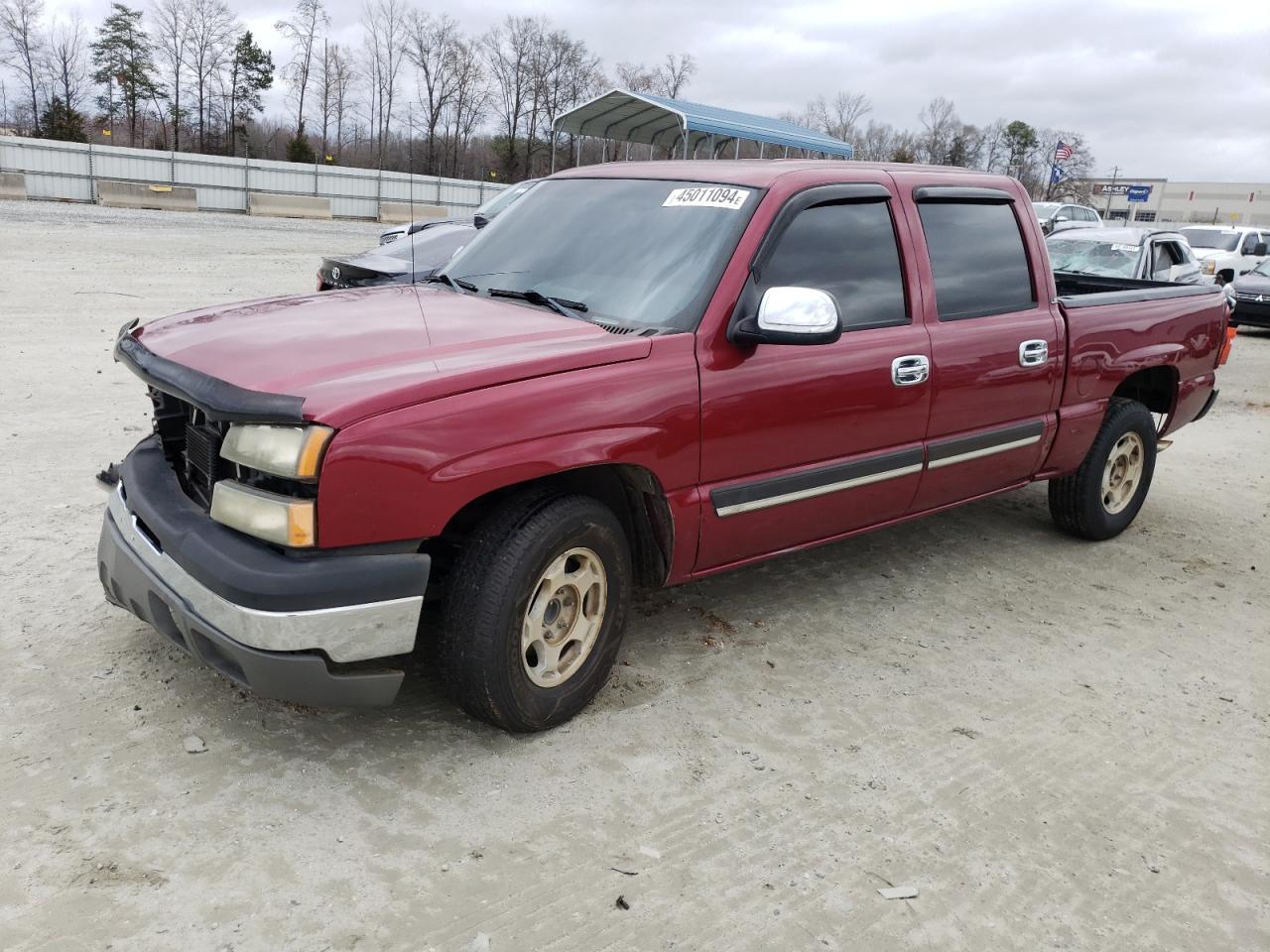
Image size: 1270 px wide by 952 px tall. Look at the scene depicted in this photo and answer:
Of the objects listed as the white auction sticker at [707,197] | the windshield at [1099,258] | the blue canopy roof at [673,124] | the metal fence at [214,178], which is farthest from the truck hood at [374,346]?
the metal fence at [214,178]

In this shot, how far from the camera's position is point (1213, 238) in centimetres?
2206

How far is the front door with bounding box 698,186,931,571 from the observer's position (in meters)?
3.47

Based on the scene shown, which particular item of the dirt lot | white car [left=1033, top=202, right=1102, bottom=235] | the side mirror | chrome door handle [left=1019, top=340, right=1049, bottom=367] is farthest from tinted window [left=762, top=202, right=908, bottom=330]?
white car [left=1033, top=202, right=1102, bottom=235]

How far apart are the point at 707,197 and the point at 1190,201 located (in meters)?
111

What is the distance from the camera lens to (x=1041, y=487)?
6.71m

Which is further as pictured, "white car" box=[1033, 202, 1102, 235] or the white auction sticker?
"white car" box=[1033, 202, 1102, 235]

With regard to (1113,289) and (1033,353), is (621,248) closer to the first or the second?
(1033,353)

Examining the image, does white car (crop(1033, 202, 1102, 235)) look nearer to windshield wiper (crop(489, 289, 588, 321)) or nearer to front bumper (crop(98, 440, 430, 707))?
windshield wiper (crop(489, 289, 588, 321))

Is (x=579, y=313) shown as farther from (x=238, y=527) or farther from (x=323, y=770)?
(x=323, y=770)

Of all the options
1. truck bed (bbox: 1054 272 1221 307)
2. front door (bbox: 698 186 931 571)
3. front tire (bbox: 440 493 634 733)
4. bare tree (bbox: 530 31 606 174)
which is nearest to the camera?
front tire (bbox: 440 493 634 733)

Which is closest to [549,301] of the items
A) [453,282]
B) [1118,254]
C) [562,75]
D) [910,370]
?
[453,282]

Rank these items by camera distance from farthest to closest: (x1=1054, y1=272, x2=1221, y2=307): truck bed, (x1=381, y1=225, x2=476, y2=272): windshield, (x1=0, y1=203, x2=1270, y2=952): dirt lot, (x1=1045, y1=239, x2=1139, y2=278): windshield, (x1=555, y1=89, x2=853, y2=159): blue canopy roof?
(x1=555, y1=89, x2=853, y2=159): blue canopy roof
(x1=1045, y1=239, x2=1139, y2=278): windshield
(x1=381, y1=225, x2=476, y2=272): windshield
(x1=1054, y1=272, x2=1221, y2=307): truck bed
(x1=0, y1=203, x2=1270, y2=952): dirt lot

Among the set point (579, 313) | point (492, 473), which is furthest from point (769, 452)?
point (492, 473)

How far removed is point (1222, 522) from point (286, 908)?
584 cm
